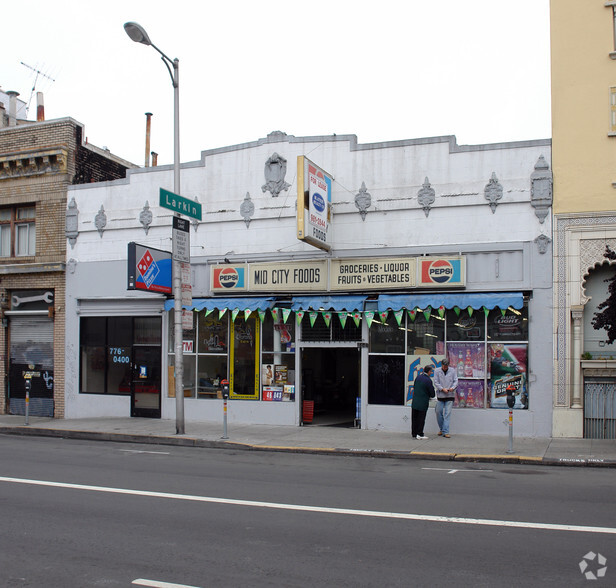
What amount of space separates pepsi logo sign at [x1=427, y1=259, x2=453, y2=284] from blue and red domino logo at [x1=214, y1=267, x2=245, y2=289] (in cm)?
507

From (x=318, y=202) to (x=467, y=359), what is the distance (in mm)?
5138

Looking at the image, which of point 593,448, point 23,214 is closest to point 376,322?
point 593,448

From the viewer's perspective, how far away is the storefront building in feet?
51.4

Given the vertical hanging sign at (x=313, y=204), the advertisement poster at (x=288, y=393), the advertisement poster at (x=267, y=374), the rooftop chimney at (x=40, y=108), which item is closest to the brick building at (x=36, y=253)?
the rooftop chimney at (x=40, y=108)

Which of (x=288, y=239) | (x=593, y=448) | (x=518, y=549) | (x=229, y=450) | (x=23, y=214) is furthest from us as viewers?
(x=23, y=214)

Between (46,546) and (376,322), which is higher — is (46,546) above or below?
below

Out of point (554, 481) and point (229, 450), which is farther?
point (229, 450)

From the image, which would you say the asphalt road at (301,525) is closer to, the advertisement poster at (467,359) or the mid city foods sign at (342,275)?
the advertisement poster at (467,359)

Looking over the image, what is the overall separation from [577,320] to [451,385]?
313 centimetres

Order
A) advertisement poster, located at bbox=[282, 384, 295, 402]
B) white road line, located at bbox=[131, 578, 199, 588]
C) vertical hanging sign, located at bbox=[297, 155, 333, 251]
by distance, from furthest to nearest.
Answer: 1. advertisement poster, located at bbox=[282, 384, 295, 402]
2. vertical hanging sign, located at bbox=[297, 155, 333, 251]
3. white road line, located at bbox=[131, 578, 199, 588]

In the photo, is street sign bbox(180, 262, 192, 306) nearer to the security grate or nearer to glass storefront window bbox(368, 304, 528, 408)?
glass storefront window bbox(368, 304, 528, 408)

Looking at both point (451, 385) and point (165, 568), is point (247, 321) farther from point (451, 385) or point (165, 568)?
point (165, 568)

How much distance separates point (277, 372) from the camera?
17875 millimetres

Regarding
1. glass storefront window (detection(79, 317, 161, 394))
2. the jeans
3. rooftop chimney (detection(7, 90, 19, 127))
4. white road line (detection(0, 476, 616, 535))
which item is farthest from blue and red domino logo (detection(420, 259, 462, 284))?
rooftop chimney (detection(7, 90, 19, 127))
